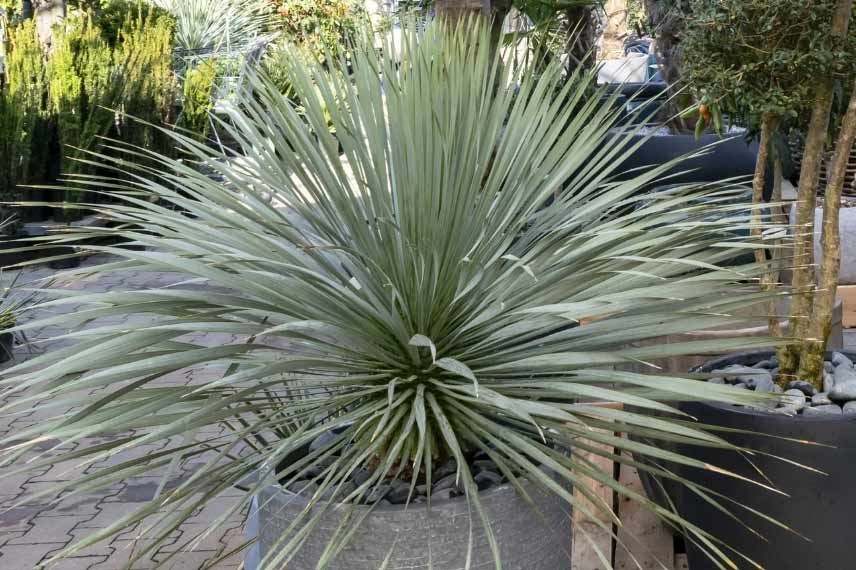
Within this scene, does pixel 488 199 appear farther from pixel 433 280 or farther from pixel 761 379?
pixel 761 379

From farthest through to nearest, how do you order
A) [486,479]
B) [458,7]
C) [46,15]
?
[46,15], [458,7], [486,479]

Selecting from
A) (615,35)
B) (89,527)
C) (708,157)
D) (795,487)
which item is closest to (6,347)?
(89,527)

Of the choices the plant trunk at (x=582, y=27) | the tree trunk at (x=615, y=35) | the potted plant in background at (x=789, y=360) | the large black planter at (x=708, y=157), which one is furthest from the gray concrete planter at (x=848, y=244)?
the tree trunk at (x=615, y=35)

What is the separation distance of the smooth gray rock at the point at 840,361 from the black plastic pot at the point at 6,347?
4.01 metres

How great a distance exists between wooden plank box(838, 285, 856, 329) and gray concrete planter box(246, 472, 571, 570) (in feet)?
11.1

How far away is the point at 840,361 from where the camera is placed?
91.6 inches

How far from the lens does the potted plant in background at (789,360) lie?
196 cm

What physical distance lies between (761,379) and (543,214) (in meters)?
0.61

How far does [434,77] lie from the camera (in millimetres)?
2066

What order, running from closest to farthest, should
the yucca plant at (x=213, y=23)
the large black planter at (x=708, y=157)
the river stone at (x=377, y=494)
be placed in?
the river stone at (x=377, y=494), the large black planter at (x=708, y=157), the yucca plant at (x=213, y=23)

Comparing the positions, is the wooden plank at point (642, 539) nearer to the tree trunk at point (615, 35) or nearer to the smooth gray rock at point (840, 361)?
the smooth gray rock at point (840, 361)

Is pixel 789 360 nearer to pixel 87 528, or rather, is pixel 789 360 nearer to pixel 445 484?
pixel 445 484

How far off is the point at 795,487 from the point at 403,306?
82 centimetres

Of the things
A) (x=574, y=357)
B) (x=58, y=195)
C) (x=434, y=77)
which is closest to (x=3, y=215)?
(x=58, y=195)
